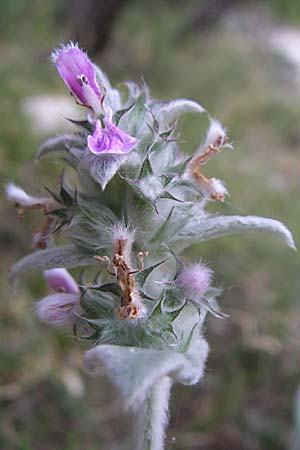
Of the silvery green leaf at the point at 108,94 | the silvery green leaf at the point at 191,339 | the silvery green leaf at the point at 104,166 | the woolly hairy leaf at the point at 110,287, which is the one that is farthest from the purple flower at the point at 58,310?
the silvery green leaf at the point at 108,94

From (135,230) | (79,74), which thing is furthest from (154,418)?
(79,74)

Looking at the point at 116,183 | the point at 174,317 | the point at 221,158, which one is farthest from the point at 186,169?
the point at 221,158

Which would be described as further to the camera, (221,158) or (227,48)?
(227,48)

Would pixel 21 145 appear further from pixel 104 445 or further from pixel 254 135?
pixel 254 135

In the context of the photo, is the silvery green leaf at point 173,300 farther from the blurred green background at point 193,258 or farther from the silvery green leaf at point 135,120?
the silvery green leaf at point 135,120

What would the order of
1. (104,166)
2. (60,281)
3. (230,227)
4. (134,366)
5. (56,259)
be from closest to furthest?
(134,366) < (104,166) < (230,227) < (56,259) < (60,281)

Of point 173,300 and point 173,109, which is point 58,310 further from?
point 173,109
